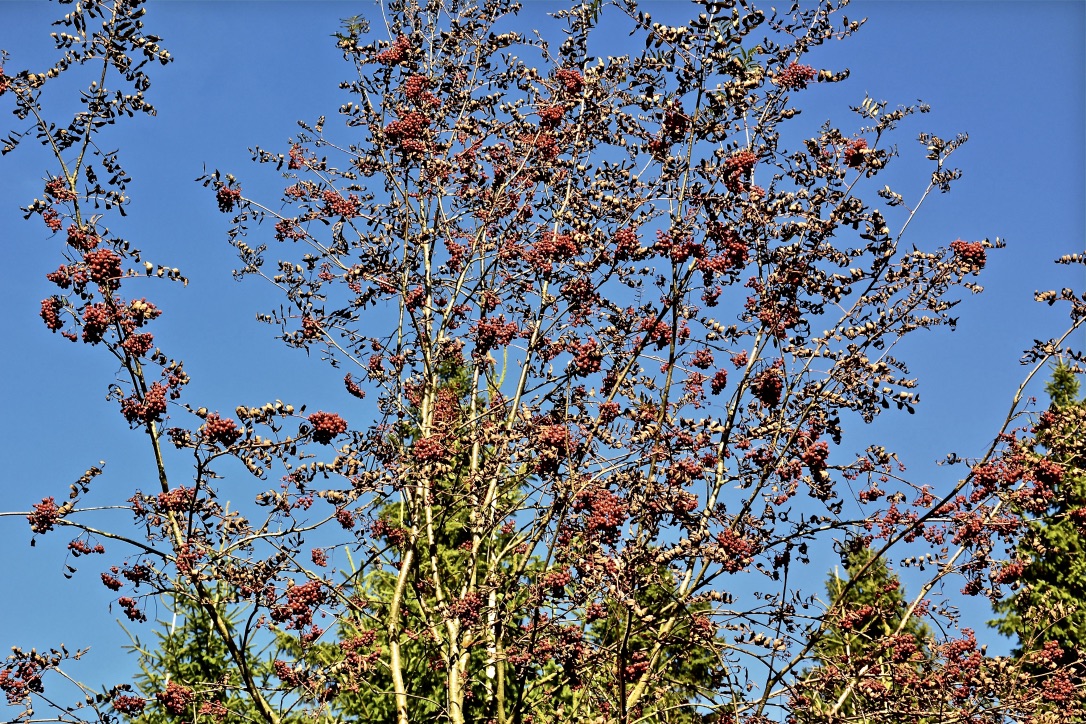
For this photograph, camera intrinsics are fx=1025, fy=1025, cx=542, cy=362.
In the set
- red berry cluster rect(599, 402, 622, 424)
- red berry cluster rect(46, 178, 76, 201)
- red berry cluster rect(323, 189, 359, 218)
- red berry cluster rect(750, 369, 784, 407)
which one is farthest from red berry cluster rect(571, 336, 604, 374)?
red berry cluster rect(46, 178, 76, 201)

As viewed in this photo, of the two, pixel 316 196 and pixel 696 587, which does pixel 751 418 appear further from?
pixel 316 196

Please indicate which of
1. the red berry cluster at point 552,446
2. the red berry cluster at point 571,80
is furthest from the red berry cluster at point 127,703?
the red berry cluster at point 571,80

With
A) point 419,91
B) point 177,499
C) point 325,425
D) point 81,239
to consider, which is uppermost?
point 419,91

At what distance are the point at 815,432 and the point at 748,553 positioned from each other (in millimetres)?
1213

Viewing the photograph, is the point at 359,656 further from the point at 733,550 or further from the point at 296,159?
the point at 296,159

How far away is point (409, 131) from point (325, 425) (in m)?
3.40

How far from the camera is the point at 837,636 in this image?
7578mm

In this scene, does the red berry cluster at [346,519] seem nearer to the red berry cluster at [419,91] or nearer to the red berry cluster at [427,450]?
the red berry cluster at [427,450]

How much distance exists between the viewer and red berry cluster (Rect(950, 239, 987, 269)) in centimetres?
801

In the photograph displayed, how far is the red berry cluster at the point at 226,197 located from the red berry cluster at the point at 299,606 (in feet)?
12.9

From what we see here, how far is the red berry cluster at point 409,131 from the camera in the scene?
31.4 ft

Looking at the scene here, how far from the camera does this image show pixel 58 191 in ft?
23.2

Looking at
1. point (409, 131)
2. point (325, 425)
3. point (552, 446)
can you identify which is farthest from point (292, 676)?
point (409, 131)

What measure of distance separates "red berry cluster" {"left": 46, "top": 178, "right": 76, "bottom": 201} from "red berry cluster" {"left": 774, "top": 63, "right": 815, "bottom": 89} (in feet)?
17.9
